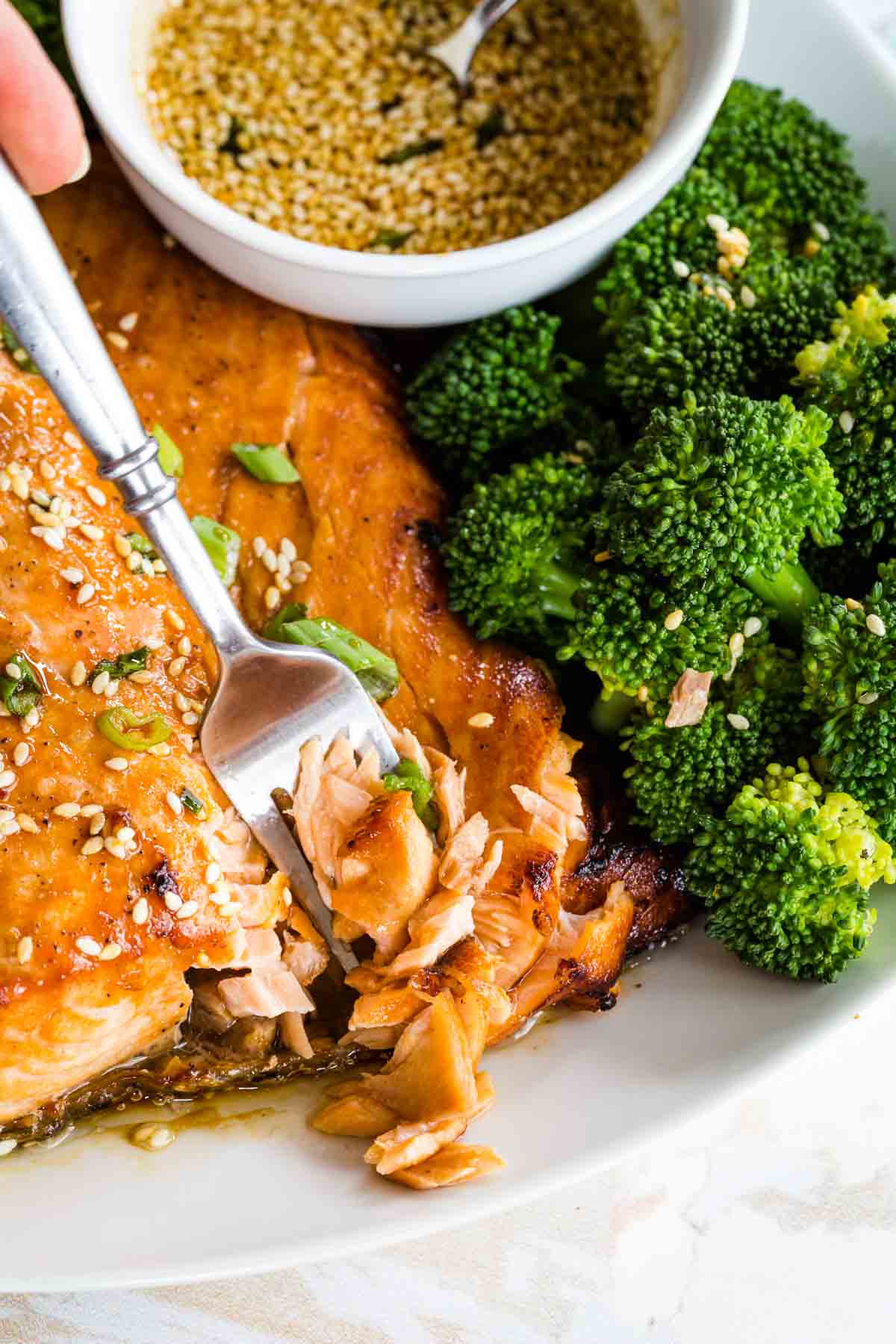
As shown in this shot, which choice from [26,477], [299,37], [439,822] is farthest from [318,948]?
[299,37]

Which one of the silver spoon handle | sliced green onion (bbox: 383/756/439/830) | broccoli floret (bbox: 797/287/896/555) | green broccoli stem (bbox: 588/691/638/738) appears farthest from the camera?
green broccoli stem (bbox: 588/691/638/738)

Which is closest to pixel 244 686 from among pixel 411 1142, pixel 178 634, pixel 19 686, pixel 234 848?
pixel 178 634

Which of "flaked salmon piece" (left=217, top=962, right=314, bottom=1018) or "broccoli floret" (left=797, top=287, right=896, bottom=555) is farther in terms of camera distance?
"broccoli floret" (left=797, top=287, right=896, bottom=555)

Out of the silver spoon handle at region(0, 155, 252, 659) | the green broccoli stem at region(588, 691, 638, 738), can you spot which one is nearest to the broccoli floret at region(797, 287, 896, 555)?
the green broccoli stem at region(588, 691, 638, 738)

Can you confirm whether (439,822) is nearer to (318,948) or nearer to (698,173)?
(318,948)

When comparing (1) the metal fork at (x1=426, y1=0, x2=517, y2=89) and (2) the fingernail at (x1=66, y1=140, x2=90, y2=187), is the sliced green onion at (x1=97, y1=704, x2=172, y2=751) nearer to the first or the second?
(2) the fingernail at (x1=66, y1=140, x2=90, y2=187)

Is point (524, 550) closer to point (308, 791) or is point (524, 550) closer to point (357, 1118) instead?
point (308, 791)

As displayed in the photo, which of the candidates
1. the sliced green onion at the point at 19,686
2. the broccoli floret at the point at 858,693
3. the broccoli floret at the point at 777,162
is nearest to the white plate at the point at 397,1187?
the broccoli floret at the point at 858,693
